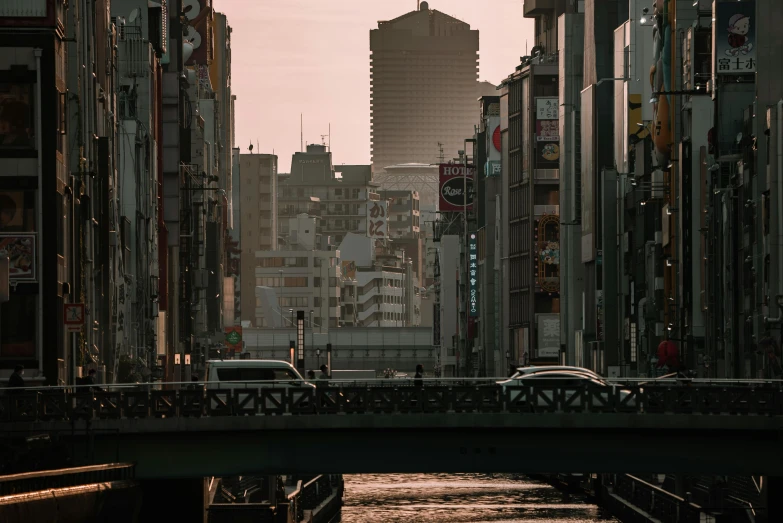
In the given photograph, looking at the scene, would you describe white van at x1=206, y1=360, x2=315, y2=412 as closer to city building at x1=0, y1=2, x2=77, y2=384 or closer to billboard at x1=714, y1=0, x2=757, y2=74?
city building at x1=0, y1=2, x2=77, y2=384

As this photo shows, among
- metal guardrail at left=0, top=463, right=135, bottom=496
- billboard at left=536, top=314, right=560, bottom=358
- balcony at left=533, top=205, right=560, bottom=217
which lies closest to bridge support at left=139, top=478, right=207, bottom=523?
metal guardrail at left=0, top=463, right=135, bottom=496

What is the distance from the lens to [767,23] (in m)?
87.8

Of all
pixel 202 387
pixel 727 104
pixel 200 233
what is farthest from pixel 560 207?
pixel 202 387

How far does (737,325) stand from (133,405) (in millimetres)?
46184

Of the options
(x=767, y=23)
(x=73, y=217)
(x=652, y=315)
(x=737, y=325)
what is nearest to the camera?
(x=73, y=217)

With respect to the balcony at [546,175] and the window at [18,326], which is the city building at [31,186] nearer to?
the window at [18,326]

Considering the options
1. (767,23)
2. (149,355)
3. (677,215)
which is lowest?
(149,355)

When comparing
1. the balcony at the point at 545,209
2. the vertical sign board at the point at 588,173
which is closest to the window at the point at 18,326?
the vertical sign board at the point at 588,173

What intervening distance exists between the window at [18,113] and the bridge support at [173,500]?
569 inches

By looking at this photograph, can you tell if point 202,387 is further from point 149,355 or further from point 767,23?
point 149,355

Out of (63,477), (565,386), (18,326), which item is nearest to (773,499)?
(565,386)

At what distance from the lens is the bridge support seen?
2223 inches

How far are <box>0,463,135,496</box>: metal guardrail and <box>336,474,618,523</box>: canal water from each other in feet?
122

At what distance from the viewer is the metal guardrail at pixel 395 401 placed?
54.5 meters
